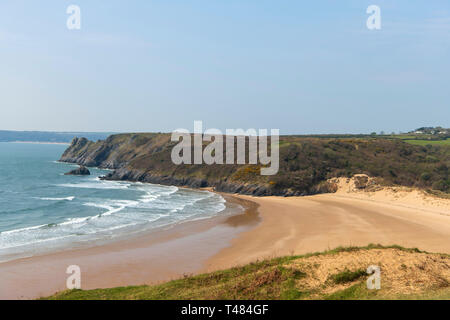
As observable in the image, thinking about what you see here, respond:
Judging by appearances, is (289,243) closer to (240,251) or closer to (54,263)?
(240,251)

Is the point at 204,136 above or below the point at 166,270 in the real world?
above

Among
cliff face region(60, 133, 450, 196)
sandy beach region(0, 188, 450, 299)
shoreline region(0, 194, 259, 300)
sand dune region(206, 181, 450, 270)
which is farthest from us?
cliff face region(60, 133, 450, 196)

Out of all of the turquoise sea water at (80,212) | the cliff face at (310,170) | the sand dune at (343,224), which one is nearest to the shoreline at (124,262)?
the sand dune at (343,224)

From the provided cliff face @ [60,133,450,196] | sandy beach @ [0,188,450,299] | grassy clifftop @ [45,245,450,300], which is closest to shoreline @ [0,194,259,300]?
sandy beach @ [0,188,450,299]

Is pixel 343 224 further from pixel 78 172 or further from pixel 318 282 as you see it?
pixel 78 172

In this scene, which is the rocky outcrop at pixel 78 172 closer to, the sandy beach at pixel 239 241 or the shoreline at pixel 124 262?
the sandy beach at pixel 239 241

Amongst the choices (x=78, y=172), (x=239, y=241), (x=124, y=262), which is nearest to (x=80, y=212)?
(x=124, y=262)

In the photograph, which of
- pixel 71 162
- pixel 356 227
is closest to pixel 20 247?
pixel 356 227

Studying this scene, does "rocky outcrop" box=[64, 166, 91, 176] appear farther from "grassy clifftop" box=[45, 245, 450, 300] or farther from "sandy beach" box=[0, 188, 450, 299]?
"grassy clifftop" box=[45, 245, 450, 300]
